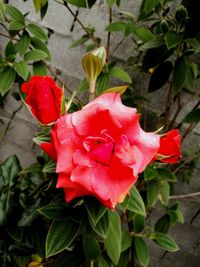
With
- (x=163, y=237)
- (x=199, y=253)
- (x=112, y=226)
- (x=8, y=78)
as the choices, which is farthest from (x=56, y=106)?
(x=199, y=253)

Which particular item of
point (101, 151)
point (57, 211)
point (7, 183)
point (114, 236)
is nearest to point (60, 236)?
point (57, 211)

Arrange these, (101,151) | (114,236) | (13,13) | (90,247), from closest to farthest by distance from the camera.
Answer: (101,151) < (114,236) < (90,247) < (13,13)

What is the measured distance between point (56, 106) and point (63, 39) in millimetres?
896

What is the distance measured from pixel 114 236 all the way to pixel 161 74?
544 mm

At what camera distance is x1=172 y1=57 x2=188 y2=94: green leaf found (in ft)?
3.10

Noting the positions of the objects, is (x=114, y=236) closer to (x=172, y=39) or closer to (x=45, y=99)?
(x=45, y=99)

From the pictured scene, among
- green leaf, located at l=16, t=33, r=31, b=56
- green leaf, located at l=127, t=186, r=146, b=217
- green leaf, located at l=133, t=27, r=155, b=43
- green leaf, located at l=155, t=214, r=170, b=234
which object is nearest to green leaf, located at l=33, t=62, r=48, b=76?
green leaf, located at l=16, t=33, r=31, b=56

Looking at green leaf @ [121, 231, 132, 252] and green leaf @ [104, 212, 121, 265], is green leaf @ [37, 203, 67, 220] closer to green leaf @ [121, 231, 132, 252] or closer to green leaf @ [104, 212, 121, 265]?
green leaf @ [104, 212, 121, 265]

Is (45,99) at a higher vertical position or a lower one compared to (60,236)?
higher

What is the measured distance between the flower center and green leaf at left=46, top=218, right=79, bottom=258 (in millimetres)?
223

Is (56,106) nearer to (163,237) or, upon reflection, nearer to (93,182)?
(93,182)

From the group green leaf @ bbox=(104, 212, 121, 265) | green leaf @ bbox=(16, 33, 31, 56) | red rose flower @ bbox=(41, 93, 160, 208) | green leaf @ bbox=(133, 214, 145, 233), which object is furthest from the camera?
green leaf @ bbox=(133, 214, 145, 233)

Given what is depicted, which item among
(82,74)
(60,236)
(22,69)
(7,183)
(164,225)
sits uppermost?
(22,69)

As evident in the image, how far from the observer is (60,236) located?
25.1 inches
